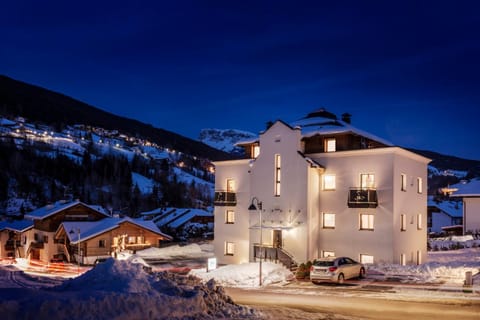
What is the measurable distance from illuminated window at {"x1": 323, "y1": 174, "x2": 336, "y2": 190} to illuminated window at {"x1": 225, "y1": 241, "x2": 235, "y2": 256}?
10.4 m

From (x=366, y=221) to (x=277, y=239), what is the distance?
719 cm

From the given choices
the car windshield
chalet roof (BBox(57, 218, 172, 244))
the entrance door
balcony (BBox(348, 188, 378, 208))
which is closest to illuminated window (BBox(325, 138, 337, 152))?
balcony (BBox(348, 188, 378, 208))

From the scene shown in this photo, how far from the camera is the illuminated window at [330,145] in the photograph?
3900 cm

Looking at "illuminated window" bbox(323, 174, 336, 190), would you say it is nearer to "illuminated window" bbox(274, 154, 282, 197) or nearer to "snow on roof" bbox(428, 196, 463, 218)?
"illuminated window" bbox(274, 154, 282, 197)

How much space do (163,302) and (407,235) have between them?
1067 inches

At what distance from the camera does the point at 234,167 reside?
44031 mm

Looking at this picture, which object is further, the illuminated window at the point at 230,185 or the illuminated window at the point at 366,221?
the illuminated window at the point at 230,185

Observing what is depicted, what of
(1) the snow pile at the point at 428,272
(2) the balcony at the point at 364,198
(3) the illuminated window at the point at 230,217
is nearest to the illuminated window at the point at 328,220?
(2) the balcony at the point at 364,198

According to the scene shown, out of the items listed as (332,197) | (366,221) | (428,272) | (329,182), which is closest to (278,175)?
(329,182)

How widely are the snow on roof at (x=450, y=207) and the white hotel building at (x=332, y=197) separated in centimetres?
5698

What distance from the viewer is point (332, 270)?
28.0 metres

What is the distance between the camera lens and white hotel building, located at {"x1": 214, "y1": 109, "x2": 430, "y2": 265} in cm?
3569

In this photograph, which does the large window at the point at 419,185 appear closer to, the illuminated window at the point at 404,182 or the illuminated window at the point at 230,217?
the illuminated window at the point at 404,182

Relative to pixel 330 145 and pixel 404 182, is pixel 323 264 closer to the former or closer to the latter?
pixel 404 182
